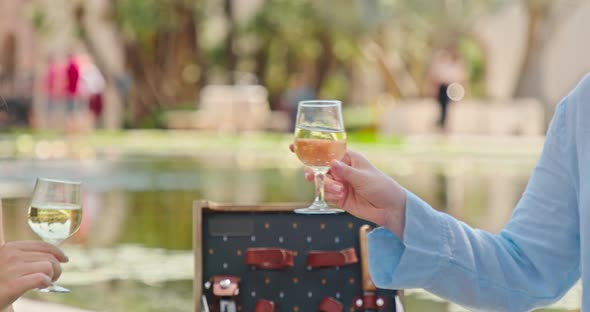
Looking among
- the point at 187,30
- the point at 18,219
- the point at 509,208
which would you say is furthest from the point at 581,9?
the point at 18,219

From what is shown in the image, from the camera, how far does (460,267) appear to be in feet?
8.33

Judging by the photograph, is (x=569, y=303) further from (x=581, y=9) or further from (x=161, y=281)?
(x=581, y=9)

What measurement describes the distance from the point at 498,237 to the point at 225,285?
1.38 metres

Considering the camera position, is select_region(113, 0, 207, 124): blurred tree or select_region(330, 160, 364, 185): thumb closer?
select_region(330, 160, 364, 185): thumb

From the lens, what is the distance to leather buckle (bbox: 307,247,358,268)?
3982 millimetres

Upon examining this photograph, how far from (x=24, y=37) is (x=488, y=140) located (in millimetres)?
35239

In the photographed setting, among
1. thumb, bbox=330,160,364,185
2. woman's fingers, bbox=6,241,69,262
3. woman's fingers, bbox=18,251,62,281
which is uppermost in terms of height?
thumb, bbox=330,160,364,185

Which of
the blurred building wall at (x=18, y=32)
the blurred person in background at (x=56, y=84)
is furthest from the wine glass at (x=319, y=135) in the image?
the blurred building wall at (x=18, y=32)

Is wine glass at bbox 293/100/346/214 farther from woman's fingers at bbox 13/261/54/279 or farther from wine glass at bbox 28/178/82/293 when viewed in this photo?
woman's fingers at bbox 13/261/54/279

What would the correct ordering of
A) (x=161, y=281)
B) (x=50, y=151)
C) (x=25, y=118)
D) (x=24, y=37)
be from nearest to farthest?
(x=161, y=281) → (x=50, y=151) → (x=25, y=118) → (x=24, y=37)

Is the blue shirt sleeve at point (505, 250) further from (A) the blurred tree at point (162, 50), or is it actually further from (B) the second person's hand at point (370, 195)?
(A) the blurred tree at point (162, 50)

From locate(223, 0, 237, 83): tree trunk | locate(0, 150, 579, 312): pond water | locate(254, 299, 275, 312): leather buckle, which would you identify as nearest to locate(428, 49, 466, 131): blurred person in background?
locate(0, 150, 579, 312): pond water

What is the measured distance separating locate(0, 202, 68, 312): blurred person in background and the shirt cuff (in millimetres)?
605

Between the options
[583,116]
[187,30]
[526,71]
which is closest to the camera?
[583,116]
